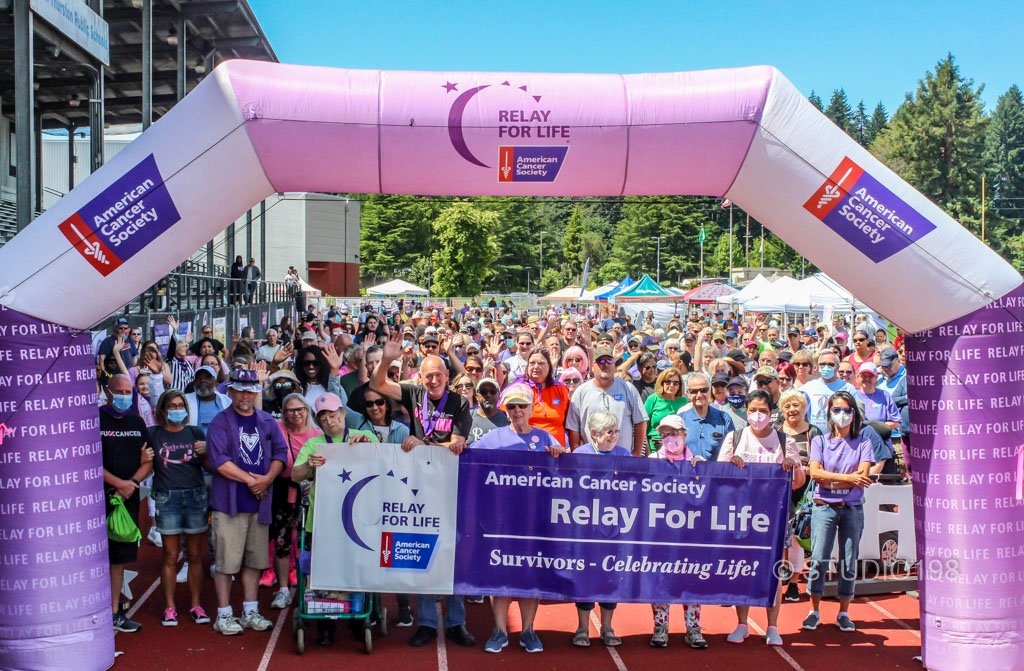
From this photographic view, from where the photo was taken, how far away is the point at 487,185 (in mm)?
6523

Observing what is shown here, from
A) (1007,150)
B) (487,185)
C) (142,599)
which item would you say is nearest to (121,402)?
(142,599)

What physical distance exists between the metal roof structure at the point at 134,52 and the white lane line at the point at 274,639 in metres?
13.4

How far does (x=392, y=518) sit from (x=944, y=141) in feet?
305

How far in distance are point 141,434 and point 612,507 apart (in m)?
3.40

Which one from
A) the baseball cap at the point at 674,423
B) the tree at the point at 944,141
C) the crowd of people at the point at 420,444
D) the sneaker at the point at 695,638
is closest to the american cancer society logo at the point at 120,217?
the crowd of people at the point at 420,444

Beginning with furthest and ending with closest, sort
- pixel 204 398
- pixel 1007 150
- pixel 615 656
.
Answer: pixel 1007 150
pixel 204 398
pixel 615 656

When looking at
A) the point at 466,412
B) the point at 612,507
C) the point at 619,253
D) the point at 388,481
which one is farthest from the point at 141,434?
the point at 619,253

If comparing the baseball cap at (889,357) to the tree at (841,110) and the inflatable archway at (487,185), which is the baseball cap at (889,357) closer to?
the inflatable archway at (487,185)

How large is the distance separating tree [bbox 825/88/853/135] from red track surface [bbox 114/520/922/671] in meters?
144

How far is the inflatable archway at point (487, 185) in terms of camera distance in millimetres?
6074

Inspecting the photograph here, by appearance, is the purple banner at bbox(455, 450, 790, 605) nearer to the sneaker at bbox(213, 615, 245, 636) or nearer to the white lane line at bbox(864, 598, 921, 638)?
the white lane line at bbox(864, 598, 921, 638)

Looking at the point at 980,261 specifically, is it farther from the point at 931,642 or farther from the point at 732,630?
the point at 732,630

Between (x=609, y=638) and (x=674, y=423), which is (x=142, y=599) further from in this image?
(x=674, y=423)

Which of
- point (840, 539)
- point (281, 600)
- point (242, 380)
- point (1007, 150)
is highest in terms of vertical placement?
point (1007, 150)
